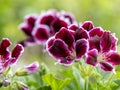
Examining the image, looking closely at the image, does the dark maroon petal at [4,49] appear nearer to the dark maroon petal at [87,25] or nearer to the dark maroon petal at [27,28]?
the dark maroon petal at [87,25]

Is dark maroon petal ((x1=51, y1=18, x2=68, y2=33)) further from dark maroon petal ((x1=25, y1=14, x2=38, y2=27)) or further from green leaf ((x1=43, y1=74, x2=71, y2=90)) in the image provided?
green leaf ((x1=43, y1=74, x2=71, y2=90))

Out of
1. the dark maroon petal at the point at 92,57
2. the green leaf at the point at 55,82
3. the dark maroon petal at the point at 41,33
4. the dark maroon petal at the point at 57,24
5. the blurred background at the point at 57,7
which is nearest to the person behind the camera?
the dark maroon petal at the point at 92,57

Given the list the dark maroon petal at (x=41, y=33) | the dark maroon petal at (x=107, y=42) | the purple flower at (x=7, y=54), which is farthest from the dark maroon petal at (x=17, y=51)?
the dark maroon petal at (x=41, y=33)

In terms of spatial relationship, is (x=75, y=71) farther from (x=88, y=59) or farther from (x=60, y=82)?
(x=88, y=59)

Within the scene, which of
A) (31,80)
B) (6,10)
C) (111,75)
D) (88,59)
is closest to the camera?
(88,59)

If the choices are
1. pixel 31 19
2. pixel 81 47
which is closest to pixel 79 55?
pixel 81 47

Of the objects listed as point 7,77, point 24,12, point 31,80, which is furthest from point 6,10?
point 7,77

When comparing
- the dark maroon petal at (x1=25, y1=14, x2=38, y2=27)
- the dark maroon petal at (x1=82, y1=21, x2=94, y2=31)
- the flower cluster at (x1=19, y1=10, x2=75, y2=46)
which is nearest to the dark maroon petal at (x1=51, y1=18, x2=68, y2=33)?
the flower cluster at (x1=19, y1=10, x2=75, y2=46)
